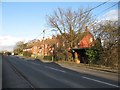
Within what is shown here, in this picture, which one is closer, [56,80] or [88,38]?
[56,80]

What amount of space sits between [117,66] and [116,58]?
3.31 ft

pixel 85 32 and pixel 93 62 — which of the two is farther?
pixel 85 32

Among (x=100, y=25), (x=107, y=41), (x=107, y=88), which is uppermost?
(x=100, y=25)

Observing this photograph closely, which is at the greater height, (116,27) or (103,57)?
(116,27)

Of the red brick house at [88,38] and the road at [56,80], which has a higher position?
the red brick house at [88,38]

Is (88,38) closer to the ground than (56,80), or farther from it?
farther from it

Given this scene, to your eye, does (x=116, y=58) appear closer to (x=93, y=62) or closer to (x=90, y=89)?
(x=93, y=62)

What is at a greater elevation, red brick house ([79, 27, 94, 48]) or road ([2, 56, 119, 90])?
red brick house ([79, 27, 94, 48])

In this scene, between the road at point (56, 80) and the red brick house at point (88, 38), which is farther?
the red brick house at point (88, 38)

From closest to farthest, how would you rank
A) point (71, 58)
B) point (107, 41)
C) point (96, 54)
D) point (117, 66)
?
point (117, 66) → point (107, 41) → point (96, 54) → point (71, 58)

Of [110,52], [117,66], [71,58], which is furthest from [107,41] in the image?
[71,58]

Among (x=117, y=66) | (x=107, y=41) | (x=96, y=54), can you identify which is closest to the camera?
A: (x=117, y=66)

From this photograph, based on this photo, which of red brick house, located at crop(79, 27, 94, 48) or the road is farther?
red brick house, located at crop(79, 27, 94, 48)

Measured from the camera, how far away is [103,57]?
111ft
